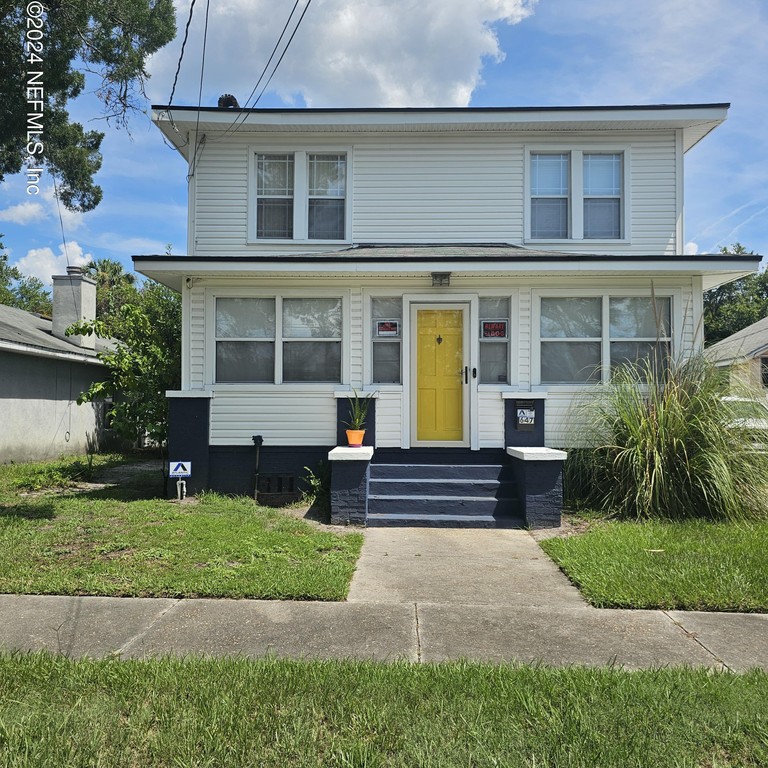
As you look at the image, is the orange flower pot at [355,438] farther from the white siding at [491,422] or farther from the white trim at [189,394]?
the white trim at [189,394]

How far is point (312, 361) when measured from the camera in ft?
30.5

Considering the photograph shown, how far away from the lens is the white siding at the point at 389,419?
29.9 feet

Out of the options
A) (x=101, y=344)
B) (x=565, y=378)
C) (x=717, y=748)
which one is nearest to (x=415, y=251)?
(x=565, y=378)

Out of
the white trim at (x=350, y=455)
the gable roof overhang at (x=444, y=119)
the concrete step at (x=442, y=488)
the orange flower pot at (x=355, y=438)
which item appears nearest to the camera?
the white trim at (x=350, y=455)

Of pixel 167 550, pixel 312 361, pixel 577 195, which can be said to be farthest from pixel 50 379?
pixel 577 195

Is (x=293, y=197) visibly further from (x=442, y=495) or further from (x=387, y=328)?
(x=442, y=495)

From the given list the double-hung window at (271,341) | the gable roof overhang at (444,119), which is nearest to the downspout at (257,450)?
the double-hung window at (271,341)

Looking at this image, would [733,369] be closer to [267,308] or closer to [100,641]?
[267,308]

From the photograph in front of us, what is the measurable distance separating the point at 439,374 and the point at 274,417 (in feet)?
8.80

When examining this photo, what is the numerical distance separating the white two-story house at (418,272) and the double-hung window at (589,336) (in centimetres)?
2

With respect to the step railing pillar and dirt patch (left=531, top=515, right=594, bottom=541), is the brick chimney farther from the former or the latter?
dirt patch (left=531, top=515, right=594, bottom=541)

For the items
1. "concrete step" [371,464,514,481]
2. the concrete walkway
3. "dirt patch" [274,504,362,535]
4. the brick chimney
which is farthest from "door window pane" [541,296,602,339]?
Answer: the brick chimney

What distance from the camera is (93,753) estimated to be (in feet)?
8.14

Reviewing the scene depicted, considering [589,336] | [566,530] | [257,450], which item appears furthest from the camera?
[589,336]
